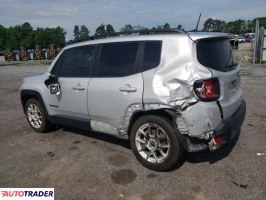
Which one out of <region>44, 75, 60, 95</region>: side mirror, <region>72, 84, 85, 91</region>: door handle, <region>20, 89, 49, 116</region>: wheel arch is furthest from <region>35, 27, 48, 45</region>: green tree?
<region>72, 84, 85, 91</region>: door handle

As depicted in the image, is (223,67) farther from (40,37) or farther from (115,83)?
(40,37)

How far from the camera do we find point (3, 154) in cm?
524

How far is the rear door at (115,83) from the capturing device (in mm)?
4297

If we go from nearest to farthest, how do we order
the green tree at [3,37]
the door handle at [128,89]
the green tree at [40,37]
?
1. the door handle at [128,89]
2. the green tree at [3,37]
3. the green tree at [40,37]

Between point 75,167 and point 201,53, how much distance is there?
243 centimetres

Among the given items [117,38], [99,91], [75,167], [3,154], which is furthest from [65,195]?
[117,38]

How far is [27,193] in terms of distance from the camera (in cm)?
385

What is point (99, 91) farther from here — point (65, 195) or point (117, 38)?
point (65, 195)

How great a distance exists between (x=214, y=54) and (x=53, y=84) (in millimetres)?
2895

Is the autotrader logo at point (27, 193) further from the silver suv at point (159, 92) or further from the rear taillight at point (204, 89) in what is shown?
the rear taillight at point (204, 89)

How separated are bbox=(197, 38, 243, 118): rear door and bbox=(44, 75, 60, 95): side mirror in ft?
8.81

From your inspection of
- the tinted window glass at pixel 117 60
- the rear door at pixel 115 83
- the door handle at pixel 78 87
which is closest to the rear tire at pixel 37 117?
the door handle at pixel 78 87

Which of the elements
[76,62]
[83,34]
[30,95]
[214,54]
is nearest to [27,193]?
[76,62]

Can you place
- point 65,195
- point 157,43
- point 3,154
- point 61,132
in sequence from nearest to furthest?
point 65,195, point 157,43, point 3,154, point 61,132
